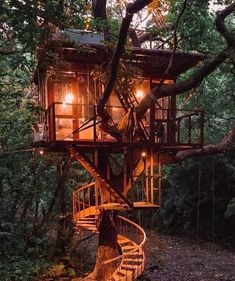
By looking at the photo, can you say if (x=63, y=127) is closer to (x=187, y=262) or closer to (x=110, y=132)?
(x=110, y=132)

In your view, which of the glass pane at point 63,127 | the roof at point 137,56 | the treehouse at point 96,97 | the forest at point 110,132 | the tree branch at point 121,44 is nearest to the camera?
the tree branch at point 121,44

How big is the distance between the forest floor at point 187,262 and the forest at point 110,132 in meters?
0.42

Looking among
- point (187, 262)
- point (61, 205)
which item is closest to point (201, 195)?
point (187, 262)

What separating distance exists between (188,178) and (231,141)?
27.8ft

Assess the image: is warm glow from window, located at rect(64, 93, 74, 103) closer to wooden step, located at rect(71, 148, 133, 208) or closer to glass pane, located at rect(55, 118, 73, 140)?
glass pane, located at rect(55, 118, 73, 140)

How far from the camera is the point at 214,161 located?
18.2 metres

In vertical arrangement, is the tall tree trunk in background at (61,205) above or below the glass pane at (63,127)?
below

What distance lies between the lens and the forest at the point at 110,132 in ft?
22.0

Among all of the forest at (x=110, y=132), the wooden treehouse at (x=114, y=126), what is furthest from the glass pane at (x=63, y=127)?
the forest at (x=110, y=132)

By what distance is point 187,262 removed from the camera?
15.4 m

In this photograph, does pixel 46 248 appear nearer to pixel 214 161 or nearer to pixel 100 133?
pixel 100 133

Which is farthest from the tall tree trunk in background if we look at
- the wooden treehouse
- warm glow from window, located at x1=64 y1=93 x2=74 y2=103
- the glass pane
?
warm glow from window, located at x1=64 y1=93 x2=74 y2=103

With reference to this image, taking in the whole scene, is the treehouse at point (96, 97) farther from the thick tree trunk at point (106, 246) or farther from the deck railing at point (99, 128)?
the thick tree trunk at point (106, 246)

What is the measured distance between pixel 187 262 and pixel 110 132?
27.3 feet
